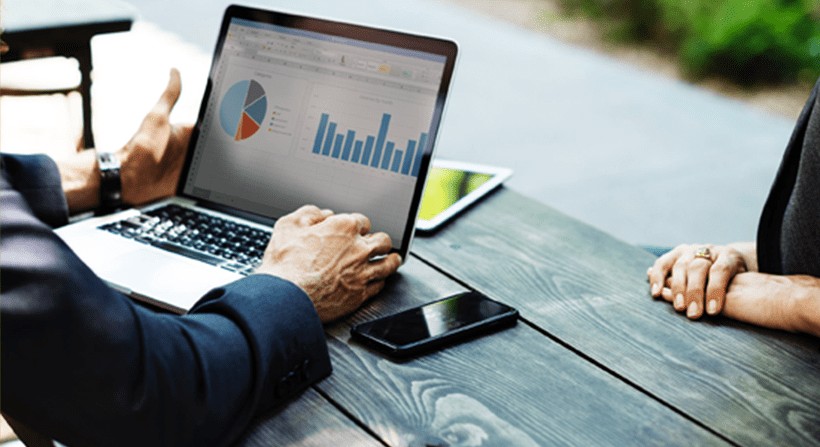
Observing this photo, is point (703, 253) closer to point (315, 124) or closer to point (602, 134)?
point (315, 124)

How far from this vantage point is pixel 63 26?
251 centimetres

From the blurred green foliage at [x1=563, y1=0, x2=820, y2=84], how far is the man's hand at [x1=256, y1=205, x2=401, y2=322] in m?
5.26

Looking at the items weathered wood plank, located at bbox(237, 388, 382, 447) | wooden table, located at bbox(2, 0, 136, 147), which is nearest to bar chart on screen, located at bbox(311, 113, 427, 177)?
weathered wood plank, located at bbox(237, 388, 382, 447)

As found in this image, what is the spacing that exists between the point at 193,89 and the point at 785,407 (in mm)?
3850

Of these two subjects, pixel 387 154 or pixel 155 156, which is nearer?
pixel 387 154

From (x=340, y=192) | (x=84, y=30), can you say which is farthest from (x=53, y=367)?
(x=84, y=30)

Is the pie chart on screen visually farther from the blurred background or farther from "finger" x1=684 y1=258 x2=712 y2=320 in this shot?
the blurred background

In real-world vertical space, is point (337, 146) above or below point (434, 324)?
above

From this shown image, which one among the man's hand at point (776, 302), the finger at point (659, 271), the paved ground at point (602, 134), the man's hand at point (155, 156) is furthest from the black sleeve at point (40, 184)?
the paved ground at point (602, 134)

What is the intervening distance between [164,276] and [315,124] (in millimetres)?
366

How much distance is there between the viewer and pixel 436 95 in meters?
1.37

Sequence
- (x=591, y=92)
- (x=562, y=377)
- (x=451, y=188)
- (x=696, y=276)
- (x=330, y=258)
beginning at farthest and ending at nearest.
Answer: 1. (x=591, y=92)
2. (x=451, y=188)
3. (x=696, y=276)
4. (x=330, y=258)
5. (x=562, y=377)

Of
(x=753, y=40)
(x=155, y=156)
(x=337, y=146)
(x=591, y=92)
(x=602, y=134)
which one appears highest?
(x=753, y=40)

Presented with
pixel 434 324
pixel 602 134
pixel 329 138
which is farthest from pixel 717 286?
pixel 602 134
